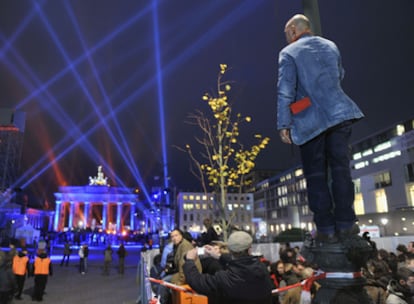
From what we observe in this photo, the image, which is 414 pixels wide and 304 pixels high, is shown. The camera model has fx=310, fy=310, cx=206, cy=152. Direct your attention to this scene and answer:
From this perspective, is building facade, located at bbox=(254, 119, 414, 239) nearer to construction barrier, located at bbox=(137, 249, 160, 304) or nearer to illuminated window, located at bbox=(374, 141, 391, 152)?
illuminated window, located at bbox=(374, 141, 391, 152)

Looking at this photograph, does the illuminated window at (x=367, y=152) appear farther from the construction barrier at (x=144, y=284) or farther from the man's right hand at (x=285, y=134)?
the man's right hand at (x=285, y=134)

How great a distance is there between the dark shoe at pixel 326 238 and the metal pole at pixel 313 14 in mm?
2328

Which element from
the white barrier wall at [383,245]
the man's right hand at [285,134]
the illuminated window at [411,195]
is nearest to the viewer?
the man's right hand at [285,134]

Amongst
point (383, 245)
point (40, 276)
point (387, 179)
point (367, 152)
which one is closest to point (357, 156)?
point (367, 152)

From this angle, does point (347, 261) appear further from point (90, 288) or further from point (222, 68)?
point (90, 288)

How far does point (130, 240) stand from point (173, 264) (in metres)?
62.5

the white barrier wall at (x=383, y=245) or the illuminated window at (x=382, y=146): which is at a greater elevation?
the illuminated window at (x=382, y=146)

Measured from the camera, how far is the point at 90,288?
61.1 feet

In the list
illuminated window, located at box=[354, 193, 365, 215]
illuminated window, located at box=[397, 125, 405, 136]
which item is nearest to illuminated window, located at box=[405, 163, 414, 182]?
illuminated window, located at box=[397, 125, 405, 136]

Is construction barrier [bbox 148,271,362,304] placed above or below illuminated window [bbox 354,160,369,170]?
below

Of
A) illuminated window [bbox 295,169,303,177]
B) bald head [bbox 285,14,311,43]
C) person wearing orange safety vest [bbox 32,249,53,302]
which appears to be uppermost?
illuminated window [bbox 295,169,303,177]

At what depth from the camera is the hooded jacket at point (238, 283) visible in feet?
11.8

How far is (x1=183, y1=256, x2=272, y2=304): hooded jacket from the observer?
3609 millimetres

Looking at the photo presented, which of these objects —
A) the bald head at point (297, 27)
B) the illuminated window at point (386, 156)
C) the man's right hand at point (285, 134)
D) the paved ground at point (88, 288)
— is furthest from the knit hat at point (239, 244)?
the illuminated window at point (386, 156)
